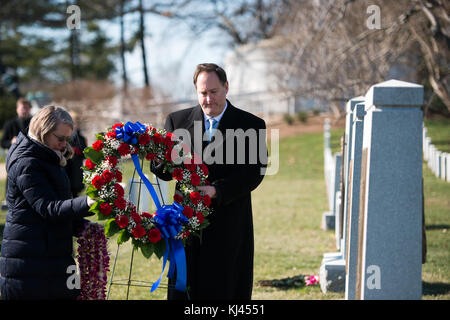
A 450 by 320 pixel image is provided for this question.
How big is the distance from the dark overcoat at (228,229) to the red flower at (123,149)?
30cm

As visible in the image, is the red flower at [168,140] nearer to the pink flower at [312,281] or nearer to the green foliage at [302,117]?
the pink flower at [312,281]

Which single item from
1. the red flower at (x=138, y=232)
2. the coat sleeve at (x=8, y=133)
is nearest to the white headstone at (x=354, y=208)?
the red flower at (x=138, y=232)

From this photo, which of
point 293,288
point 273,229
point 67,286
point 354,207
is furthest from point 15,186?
point 273,229

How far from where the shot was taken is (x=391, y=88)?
3.70 metres

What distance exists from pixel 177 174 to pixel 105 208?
1.83ft

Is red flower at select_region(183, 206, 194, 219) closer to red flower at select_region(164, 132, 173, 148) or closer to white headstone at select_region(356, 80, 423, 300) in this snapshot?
red flower at select_region(164, 132, 173, 148)

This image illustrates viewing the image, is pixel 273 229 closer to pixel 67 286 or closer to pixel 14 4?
pixel 67 286

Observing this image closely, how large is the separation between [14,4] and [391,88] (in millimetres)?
34185

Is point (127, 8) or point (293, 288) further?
point (127, 8)

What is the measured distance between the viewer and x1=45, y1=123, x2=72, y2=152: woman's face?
4027mm

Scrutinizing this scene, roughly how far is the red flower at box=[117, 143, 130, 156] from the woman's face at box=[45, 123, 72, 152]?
37 centimetres

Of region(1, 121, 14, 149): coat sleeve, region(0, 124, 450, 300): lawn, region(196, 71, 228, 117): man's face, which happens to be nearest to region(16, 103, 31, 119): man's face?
region(1, 121, 14, 149): coat sleeve

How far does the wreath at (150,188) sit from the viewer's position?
157 inches
